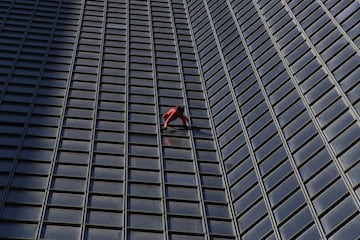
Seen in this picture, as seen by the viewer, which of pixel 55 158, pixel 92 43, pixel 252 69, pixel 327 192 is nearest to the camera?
pixel 327 192

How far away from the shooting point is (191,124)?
45.6m

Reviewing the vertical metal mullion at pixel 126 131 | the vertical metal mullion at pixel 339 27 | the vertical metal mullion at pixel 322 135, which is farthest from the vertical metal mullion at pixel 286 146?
the vertical metal mullion at pixel 126 131

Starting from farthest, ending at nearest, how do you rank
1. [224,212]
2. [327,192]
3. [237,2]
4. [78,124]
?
[237,2]
[78,124]
[224,212]
[327,192]

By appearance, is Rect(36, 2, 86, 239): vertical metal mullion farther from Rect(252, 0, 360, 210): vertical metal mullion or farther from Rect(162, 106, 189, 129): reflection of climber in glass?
Rect(252, 0, 360, 210): vertical metal mullion

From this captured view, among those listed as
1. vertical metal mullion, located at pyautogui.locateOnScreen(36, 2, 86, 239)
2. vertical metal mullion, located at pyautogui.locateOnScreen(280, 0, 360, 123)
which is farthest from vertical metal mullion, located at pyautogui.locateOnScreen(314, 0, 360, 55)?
vertical metal mullion, located at pyautogui.locateOnScreen(36, 2, 86, 239)

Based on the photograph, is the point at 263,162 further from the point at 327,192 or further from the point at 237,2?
the point at 237,2

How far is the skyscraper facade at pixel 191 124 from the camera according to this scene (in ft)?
112

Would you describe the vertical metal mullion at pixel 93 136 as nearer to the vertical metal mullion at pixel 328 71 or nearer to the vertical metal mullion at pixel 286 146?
the vertical metal mullion at pixel 286 146

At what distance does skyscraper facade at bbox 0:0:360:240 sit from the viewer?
112ft

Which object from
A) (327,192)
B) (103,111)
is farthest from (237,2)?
(327,192)

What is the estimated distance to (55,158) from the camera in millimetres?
39625

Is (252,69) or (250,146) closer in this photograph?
(250,146)

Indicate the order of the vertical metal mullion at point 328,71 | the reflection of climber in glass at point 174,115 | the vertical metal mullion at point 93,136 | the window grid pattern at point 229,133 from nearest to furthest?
the vertical metal mullion at point 93,136, the window grid pattern at point 229,133, the vertical metal mullion at point 328,71, the reflection of climber in glass at point 174,115

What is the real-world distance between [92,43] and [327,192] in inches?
1179
